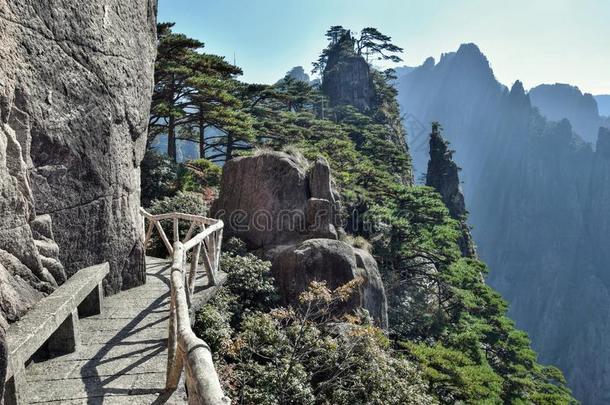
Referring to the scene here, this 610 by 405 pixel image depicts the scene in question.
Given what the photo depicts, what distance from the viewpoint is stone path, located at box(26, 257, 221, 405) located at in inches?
137

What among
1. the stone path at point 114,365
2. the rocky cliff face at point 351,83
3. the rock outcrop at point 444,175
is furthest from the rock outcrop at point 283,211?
the rocky cliff face at point 351,83

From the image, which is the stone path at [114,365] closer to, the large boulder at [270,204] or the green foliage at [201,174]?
the large boulder at [270,204]

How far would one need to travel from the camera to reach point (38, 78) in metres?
4.60

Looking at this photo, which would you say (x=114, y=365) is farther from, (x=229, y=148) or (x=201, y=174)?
(x=229, y=148)

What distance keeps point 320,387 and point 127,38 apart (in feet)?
23.8

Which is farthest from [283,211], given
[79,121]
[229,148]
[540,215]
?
[540,215]

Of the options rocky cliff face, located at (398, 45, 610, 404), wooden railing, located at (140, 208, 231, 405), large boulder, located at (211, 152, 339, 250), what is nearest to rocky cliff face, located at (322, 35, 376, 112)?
large boulder, located at (211, 152, 339, 250)

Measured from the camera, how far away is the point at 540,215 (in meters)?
99.0

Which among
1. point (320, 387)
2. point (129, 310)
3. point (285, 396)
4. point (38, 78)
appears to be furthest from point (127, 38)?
point (320, 387)

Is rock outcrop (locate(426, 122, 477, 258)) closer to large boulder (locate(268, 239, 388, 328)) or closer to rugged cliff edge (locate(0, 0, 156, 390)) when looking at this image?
large boulder (locate(268, 239, 388, 328))

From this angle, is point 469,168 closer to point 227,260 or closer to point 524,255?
point 524,255

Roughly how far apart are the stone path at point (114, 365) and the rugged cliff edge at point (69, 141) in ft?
2.24

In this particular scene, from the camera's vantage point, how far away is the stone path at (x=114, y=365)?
3.49 meters

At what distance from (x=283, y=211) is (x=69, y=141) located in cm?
846
